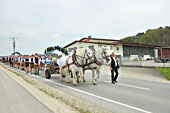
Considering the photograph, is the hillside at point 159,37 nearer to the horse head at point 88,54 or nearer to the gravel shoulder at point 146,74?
the gravel shoulder at point 146,74

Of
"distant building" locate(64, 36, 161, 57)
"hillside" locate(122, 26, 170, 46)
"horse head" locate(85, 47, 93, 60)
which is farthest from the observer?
"hillside" locate(122, 26, 170, 46)

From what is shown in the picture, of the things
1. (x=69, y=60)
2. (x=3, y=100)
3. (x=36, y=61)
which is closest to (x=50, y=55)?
(x=36, y=61)

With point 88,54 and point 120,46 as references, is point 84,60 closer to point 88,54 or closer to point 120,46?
point 88,54

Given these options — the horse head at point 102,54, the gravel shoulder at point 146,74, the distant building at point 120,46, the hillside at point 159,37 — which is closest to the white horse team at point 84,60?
the horse head at point 102,54

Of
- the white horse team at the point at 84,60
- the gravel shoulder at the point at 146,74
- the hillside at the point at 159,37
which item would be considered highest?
the hillside at the point at 159,37

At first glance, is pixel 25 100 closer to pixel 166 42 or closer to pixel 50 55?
pixel 50 55

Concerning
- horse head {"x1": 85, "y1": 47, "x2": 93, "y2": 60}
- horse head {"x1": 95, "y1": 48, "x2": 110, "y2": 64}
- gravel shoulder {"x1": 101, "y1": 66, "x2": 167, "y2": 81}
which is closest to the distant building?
gravel shoulder {"x1": 101, "y1": 66, "x2": 167, "y2": 81}

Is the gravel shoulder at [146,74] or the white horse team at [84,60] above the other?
the white horse team at [84,60]

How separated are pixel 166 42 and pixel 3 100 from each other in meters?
85.1

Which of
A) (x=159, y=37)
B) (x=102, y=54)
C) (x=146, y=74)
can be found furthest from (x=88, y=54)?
(x=159, y=37)

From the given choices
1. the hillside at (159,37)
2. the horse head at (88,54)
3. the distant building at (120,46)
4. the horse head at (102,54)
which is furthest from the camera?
the hillside at (159,37)

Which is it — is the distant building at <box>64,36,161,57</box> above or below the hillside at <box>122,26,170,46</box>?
below

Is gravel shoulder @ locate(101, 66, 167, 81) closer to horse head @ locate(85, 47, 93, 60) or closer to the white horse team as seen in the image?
the white horse team

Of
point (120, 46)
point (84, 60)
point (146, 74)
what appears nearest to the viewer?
point (84, 60)
